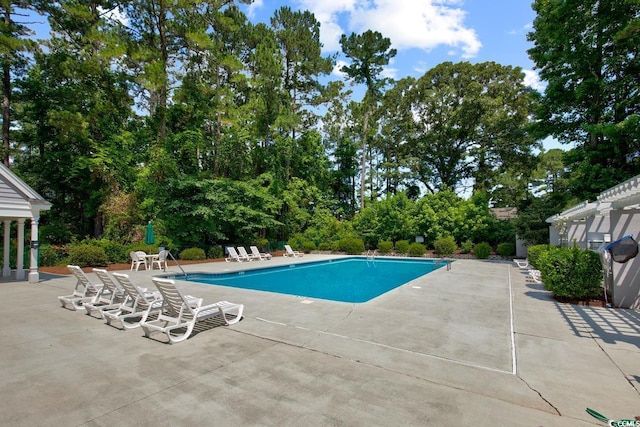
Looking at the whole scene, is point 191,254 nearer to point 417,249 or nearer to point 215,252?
point 215,252

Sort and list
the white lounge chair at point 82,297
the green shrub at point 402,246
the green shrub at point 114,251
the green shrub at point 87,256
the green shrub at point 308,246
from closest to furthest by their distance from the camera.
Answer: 1. the white lounge chair at point 82,297
2. the green shrub at point 87,256
3. the green shrub at point 114,251
4. the green shrub at point 402,246
5. the green shrub at point 308,246

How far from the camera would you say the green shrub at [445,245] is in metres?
19.6

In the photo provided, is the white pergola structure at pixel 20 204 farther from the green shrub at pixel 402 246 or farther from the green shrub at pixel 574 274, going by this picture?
the green shrub at pixel 402 246

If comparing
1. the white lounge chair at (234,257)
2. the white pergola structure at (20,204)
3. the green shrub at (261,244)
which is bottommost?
the white lounge chair at (234,257)

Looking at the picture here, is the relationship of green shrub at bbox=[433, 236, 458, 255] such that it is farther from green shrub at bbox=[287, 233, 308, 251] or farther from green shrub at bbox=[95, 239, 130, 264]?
green shrub at bbox=[95, 239, 130, 264]

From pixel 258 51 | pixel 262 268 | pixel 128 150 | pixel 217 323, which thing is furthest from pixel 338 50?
pixel 217 323

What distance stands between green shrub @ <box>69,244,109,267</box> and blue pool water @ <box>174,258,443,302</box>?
381 cm

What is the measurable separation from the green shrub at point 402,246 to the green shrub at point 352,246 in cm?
247

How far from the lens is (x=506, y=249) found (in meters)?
18.7

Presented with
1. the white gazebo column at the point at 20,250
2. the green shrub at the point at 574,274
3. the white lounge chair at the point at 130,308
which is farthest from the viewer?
the white gazebo column at the point at 20,250

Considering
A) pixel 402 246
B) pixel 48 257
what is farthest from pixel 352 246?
pixel 48 257

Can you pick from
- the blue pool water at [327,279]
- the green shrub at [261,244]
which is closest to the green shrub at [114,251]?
the blue pool water at [327,279]

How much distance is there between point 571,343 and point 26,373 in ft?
22.8

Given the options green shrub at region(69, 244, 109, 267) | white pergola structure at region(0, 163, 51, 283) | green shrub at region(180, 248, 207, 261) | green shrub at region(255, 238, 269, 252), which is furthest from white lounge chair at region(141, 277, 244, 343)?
green shrub at region(255, 238, 269, 252)
